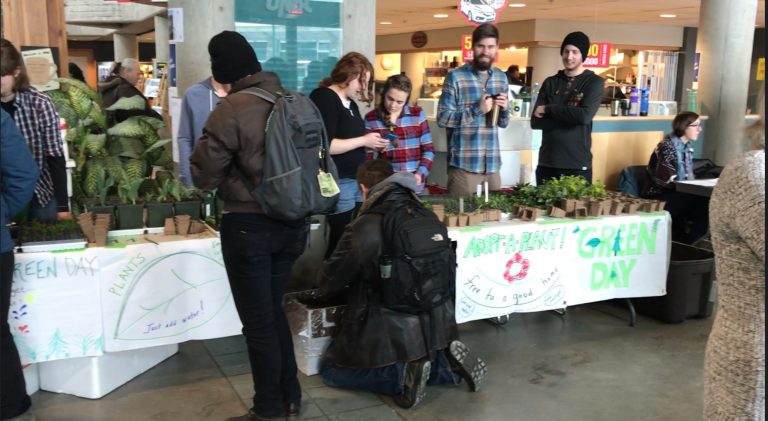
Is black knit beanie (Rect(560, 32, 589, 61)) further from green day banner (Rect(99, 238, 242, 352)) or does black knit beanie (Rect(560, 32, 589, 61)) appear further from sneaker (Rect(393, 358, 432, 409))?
green day banner (Rect(99, 238, 242, 352))

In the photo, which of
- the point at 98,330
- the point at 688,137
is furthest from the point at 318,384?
the point at 688,137

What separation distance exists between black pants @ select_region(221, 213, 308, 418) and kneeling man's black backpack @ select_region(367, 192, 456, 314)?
409 millimetres

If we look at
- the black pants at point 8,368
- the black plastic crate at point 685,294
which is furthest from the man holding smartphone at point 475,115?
Result: the black pants at point 8,368

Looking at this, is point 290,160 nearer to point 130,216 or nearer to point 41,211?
point 130,216

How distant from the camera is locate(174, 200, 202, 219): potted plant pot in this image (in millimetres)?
3568

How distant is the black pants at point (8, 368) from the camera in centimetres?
279

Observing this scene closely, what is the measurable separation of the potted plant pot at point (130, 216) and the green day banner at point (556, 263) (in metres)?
1.49

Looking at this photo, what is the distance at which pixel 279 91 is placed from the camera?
2740mm

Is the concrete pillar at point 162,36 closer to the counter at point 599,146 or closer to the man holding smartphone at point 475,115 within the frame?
the counter at point 599,146

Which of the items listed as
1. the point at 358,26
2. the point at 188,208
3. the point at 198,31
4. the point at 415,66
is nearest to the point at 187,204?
the point at 188,208

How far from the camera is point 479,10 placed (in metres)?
4.93

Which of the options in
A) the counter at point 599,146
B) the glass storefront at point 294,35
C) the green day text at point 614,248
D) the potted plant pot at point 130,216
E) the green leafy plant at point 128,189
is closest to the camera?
the potted plant pot at point 130,216

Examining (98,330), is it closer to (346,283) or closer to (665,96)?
(346,283)

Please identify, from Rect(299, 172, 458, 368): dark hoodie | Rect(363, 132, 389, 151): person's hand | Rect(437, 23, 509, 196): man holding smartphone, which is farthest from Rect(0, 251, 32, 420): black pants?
Rect(437, 23, 509, 196): man holding smartphone
